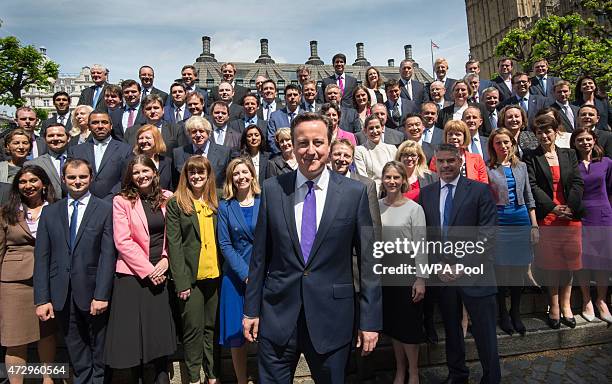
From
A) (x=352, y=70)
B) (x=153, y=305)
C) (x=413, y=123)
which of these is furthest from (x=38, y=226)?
(x=352, y=70)

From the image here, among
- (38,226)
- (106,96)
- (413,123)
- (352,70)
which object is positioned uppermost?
(352,70)

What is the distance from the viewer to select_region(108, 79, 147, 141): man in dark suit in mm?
6980

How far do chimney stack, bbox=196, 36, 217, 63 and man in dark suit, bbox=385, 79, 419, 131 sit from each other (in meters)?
69.6

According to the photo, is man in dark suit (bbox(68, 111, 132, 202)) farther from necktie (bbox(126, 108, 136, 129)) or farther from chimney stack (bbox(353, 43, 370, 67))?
chimney stack (bbox(353, 43, 370, 67))

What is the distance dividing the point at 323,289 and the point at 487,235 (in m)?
1.86

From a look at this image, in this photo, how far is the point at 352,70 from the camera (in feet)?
255

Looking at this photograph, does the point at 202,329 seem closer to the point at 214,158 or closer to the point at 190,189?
the point at 190,189

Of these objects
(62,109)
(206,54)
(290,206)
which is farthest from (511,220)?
(206,54)

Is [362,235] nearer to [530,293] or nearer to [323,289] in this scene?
[323,289]

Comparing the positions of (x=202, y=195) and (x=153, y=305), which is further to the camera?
(x=202, y=195)

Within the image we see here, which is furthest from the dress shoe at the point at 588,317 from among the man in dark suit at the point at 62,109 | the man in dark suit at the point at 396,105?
the man in dark suit at the point at 62,109

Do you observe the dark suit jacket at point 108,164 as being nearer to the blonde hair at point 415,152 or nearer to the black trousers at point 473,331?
the blonde hair at point 415,152

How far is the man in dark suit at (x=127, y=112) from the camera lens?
6.98 m

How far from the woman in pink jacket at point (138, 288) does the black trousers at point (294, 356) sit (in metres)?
1.37
